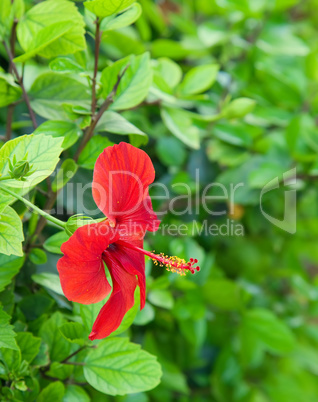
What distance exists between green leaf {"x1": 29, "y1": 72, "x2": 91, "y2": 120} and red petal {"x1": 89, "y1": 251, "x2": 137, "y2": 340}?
0.23 metres

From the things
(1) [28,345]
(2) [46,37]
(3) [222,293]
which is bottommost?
(3) [222,293]

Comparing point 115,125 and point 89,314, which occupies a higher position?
point 115,125

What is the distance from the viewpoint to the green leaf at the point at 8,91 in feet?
1.70

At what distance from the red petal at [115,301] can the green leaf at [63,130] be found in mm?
156

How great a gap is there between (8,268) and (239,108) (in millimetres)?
476

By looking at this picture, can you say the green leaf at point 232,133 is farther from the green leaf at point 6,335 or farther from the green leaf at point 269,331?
the green leaf at point 6,335

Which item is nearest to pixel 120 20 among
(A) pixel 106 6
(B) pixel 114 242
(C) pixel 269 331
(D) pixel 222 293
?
(A) pixel 106 6

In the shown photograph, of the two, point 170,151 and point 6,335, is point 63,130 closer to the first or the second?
point 6,335

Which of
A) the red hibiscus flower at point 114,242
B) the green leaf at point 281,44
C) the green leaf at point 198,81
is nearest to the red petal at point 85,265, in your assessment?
the red hibiscus flower at point 114,242

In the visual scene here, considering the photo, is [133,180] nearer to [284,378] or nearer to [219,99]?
[219,99]

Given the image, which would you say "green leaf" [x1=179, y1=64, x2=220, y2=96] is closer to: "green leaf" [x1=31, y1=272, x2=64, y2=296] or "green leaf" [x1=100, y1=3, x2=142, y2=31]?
"green leaf" [x1=100, y1=3, x2=142, y2=31]

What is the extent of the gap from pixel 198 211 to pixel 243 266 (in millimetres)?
243

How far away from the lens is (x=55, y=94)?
57 cm

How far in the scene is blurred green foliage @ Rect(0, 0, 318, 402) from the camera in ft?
1.64
